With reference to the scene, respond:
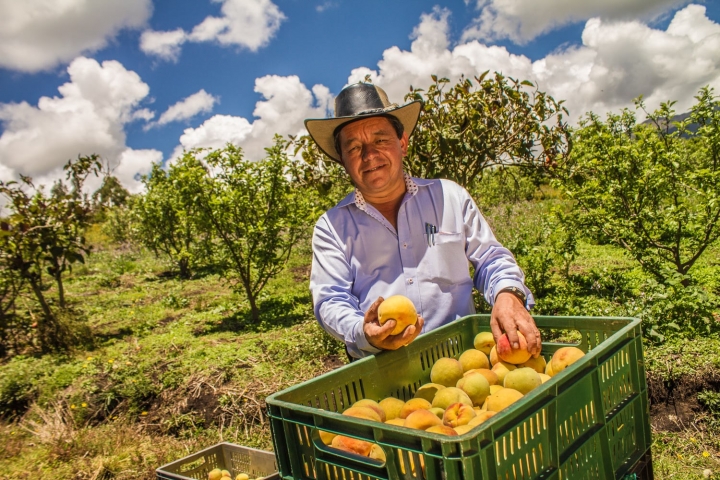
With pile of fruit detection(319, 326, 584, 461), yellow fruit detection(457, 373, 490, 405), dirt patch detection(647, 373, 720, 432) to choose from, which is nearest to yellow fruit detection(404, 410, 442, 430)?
pile of fruit detection(319, 326, 584, 461)

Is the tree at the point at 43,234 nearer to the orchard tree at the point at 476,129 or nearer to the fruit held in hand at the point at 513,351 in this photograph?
the orchard tree at the point at 476,129

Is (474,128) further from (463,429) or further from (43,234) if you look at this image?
(43,234)

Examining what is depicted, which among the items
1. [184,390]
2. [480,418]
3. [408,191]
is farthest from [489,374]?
[184,390]

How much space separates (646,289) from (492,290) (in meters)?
2.99

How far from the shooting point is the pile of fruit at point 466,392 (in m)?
1.38

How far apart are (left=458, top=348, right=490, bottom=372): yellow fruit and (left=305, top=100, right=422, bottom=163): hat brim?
107 cm

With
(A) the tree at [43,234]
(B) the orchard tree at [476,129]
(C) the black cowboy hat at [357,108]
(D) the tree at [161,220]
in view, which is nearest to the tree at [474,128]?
(B) the orchard tree at [476,129]

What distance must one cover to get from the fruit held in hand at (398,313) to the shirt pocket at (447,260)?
587mm

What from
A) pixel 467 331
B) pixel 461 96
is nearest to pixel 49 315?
pixel 461 96

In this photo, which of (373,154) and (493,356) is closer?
(493,356)

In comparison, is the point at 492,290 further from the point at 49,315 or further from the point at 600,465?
the point at 49,315

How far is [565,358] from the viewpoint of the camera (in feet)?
5.46

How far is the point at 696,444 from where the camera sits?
2.94 meters

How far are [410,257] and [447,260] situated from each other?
0.54 feet
